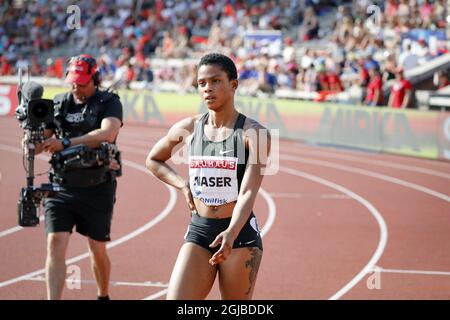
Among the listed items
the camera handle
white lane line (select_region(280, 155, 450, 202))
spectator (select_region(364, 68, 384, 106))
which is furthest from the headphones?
spectator (select_region(364, 68, 384, 106))

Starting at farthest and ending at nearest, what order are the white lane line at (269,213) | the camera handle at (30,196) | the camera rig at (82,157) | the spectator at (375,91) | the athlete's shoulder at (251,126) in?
the spectator at (375,91), the white lane line at (269,213), the camera rig at (82,157), the camera handle at (30,196), the athlete's shoulder at (251,126)

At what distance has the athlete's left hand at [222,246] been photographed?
475 centimetres

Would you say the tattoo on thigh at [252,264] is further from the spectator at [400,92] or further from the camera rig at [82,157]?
the spectator at [400,92]

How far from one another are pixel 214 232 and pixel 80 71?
7.59 feet

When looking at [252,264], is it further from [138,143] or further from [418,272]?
[138,143]

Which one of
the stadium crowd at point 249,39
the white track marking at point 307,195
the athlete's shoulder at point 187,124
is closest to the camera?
the athlete's shoulder at point 187,124

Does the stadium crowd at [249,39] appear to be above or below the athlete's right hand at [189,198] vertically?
above

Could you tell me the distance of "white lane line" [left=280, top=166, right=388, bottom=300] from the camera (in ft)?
27.3

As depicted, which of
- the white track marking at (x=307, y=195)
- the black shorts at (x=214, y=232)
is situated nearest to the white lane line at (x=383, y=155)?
the white track marking at (x=307, y=195)

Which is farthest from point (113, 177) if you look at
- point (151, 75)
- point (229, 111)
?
point (151, 75)

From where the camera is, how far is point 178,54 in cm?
2694

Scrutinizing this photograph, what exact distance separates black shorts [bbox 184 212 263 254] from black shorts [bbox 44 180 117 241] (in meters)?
1.88

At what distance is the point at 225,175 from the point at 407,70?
15973 mm

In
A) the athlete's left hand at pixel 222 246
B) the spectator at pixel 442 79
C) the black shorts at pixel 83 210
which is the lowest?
the black shorts at pixel 83 210
